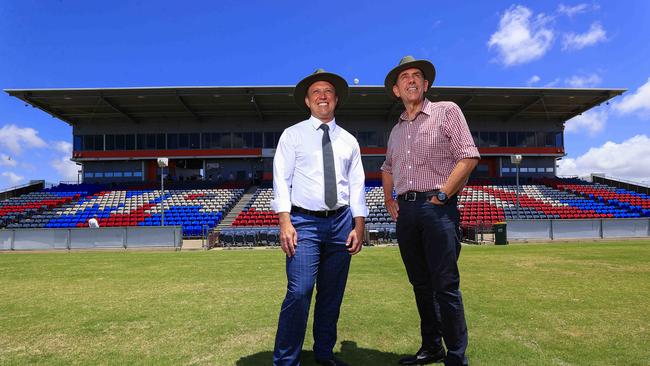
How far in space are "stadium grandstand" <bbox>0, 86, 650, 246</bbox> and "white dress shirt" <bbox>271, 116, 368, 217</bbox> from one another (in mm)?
21544

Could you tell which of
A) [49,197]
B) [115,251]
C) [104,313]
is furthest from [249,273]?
[49,197]

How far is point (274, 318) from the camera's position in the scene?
4668mm

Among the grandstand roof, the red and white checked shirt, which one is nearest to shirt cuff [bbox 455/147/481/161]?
the red and white checked shirt

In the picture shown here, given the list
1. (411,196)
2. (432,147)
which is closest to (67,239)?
(411,196)

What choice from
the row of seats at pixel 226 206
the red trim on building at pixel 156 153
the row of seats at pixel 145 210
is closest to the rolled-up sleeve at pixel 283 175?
the row of seats at pixel 226 206

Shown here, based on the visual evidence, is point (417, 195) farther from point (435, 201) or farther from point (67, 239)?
point (67, 239)

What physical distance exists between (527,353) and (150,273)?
7930 mm

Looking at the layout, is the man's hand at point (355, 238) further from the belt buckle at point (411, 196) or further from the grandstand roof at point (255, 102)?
the grandstand roof at point (255, 102)

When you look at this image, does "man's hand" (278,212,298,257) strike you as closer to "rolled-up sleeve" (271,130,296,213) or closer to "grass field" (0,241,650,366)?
"rolled-up sleeve" (271,130,296,213)

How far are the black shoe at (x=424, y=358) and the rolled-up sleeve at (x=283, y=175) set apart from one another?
1.62 metres

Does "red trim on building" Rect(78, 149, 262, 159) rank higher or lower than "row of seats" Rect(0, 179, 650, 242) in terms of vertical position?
higher

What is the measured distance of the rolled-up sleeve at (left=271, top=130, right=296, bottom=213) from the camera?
10.0 feet

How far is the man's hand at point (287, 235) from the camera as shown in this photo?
300 centimetres

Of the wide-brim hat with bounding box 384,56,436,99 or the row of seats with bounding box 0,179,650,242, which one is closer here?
the wide-brim hat with bounding box 384,56,436,99
